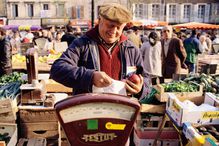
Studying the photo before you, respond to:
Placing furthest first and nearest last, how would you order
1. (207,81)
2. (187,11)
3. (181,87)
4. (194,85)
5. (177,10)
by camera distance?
(187,11), (177,10), (207,81), (194,85), (181,87)

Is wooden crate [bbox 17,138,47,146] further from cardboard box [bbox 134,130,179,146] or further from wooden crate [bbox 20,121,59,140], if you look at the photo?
cardboard box [bbox 134,130,179,146]

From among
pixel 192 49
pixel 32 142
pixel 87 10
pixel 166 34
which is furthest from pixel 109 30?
pixel 87 10

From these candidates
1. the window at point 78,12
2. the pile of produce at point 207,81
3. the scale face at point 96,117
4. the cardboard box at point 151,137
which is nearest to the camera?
the scale face at point 96,117

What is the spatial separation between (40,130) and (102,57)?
7.28 ft

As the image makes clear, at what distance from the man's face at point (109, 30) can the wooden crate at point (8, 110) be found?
207cm

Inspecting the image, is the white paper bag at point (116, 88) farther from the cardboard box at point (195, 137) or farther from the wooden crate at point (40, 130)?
the wooden crate at point (40, 130)

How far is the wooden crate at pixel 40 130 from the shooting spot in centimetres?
388

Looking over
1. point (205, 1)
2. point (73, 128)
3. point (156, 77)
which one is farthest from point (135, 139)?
point (205, 1)

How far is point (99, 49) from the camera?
6.57 ft

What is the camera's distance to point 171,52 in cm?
630

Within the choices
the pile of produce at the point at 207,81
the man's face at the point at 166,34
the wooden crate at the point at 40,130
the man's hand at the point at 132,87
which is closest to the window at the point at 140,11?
the man's face at the point at 166,34

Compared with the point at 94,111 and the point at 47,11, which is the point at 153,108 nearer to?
the point at 94,111

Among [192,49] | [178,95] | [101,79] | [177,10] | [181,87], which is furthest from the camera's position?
[177,10]

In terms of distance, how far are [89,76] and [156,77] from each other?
4.59 metres
